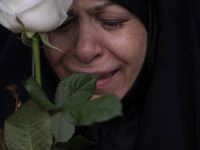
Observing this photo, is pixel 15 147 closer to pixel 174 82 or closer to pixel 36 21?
pixel 36 21

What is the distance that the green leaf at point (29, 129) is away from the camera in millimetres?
514

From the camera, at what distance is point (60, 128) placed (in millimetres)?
566

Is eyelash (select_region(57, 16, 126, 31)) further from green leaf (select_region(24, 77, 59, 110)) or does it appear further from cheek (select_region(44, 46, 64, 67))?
green leaf (select_region(24, 77, 59, 110))

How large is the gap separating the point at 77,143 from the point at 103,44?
58cm

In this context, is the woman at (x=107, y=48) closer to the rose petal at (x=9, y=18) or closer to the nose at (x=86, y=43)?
the nose at (x=86, y=43)

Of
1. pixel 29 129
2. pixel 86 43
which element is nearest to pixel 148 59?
pixel 86 43

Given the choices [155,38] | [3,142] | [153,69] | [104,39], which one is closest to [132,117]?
[153,69]

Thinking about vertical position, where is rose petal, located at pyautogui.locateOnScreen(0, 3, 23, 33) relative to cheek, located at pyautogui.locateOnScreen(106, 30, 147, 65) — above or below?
above

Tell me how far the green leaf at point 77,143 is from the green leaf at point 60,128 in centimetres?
3

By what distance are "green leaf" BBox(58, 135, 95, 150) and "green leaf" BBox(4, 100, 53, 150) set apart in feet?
0.25

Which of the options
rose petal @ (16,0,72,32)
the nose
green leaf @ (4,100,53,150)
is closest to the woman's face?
the nose

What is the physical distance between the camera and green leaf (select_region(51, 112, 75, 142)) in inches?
22.0

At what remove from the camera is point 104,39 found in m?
1.13

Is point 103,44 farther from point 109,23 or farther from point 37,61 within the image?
point 37,61
